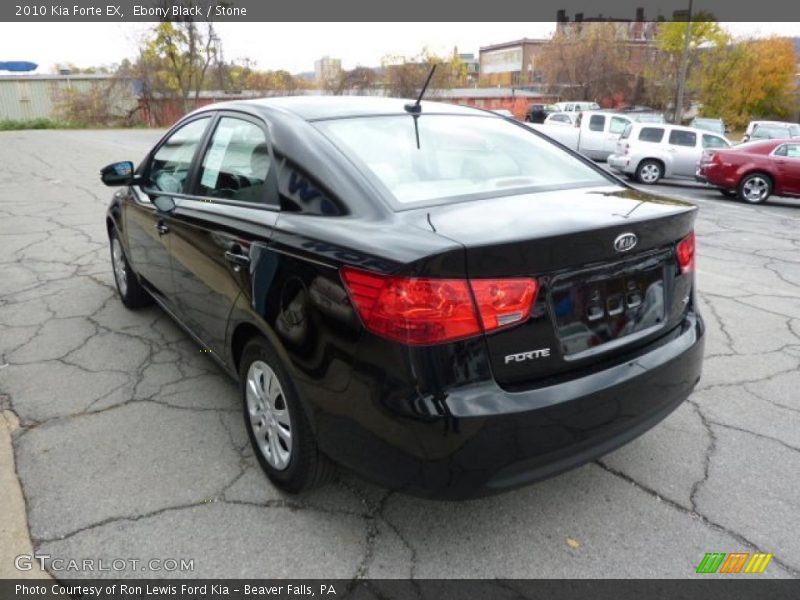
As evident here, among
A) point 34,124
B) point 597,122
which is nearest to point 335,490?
point 597,122

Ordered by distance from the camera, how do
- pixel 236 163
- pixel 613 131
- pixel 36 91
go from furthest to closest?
pixel 36 91 → pixel 613 131 → pixel 236 163

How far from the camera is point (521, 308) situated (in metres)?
1.92

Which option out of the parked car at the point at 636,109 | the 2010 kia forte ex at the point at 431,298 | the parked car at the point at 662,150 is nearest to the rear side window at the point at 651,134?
the parked car at the point at 662,150

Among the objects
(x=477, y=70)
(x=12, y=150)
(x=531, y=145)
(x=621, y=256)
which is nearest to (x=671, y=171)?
(x=531, y=145)

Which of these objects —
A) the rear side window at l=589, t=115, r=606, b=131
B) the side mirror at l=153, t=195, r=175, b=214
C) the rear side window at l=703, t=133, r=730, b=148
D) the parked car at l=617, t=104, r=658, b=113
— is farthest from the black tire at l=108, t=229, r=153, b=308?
the parked car at l=617, t=104, r=658, b=113

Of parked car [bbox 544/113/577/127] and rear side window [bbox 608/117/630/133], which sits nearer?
rear side window [bbox 608/117/630/133]

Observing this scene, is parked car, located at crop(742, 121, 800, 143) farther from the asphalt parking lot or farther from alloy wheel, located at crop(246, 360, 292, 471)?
alloy wheel, located at crop(246, 360, 292, 471)

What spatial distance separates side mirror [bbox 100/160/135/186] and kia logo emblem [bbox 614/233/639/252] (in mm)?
3411

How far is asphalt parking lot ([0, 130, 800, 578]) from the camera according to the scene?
7.43 feet

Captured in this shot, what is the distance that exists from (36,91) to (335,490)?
4887 centimetres

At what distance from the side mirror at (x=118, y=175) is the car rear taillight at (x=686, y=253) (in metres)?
3.53

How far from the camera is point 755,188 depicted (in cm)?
1280

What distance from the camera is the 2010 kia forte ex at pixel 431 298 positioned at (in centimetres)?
188
